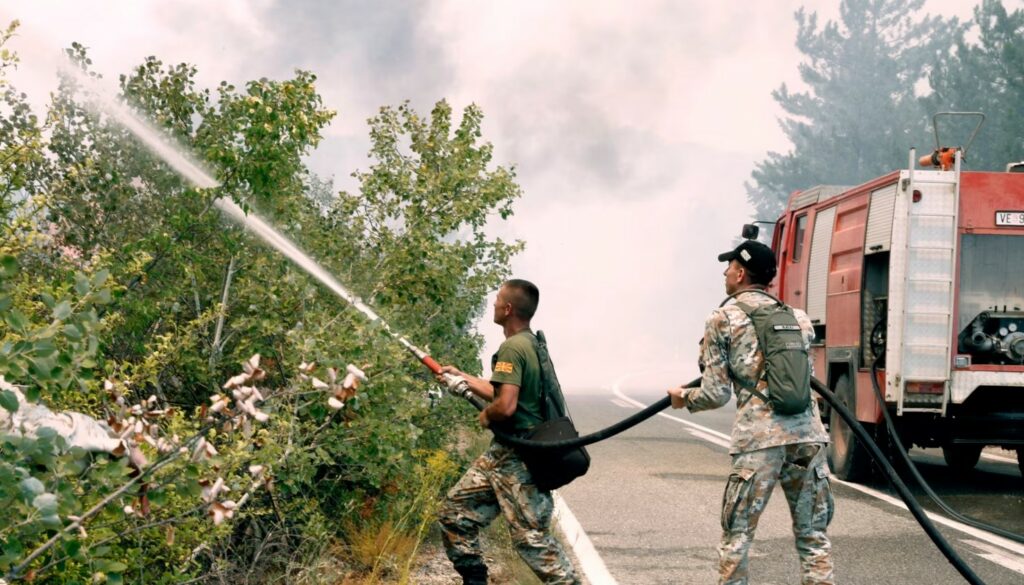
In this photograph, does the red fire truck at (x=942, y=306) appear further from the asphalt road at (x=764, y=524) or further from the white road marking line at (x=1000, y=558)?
the white road marking line at (x=1000, y=558)

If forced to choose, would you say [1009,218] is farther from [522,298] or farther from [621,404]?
[621,404]

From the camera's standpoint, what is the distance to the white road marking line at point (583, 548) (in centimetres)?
739

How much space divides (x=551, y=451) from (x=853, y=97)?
45891 mm

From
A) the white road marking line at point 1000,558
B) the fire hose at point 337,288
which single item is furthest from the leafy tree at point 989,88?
the fire hose at point 337,288

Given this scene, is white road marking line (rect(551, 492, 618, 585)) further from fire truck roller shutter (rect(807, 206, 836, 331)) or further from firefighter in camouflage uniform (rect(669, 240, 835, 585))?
fire truck roller shutter (rect(807, 206, 836, 331))

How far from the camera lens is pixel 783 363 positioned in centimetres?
545

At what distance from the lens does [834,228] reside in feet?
42.6

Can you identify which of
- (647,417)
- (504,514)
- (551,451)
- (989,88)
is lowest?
(504,514)

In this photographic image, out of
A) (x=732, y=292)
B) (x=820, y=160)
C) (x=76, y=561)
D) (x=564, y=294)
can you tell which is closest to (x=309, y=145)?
(x=732, y=292)

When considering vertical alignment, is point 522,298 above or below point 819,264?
below

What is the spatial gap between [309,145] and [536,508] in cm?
280

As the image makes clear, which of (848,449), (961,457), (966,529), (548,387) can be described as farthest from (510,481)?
(961,457)

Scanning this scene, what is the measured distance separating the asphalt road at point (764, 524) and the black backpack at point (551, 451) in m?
2.08

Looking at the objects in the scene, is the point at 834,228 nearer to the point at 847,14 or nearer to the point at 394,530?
the point at 394,530
